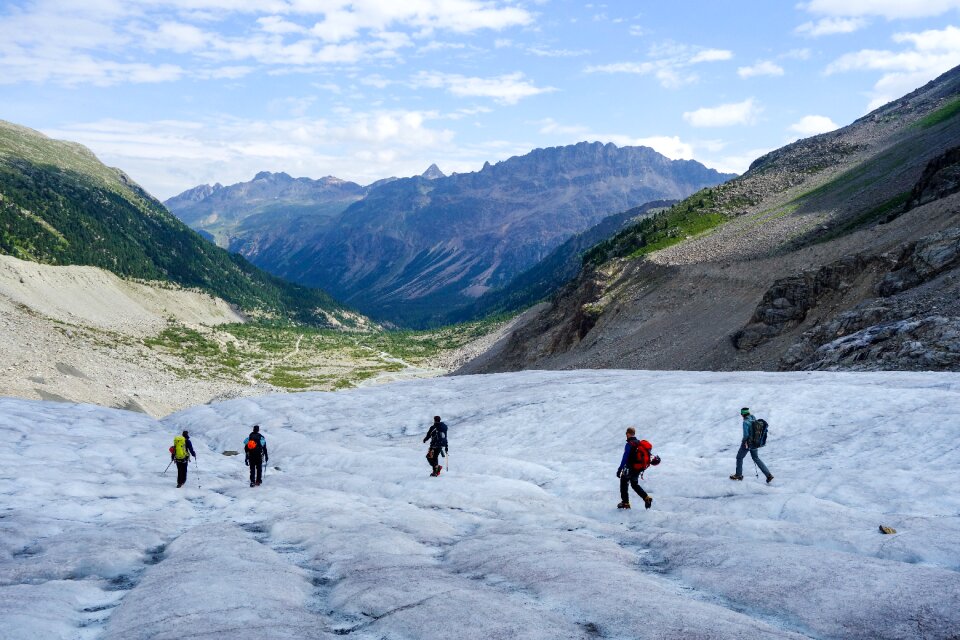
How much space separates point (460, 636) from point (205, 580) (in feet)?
19.4

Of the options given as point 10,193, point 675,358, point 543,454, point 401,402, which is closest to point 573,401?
point 543,454

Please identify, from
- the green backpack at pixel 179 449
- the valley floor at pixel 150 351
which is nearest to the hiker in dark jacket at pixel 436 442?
the green backpack at pixel 179 449

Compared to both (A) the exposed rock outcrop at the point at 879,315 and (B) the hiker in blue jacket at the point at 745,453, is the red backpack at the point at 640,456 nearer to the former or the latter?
(B) the hiker in blue jacket at the point at 745,453

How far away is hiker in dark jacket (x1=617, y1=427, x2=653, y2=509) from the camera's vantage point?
1777 centimetres

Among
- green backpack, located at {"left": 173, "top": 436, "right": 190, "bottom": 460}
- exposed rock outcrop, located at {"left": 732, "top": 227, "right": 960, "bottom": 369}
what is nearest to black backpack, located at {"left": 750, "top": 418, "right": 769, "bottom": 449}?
exposed rock outcrop, located at {"left": 732, "top": 227, "right": 960, "bottom": 369}

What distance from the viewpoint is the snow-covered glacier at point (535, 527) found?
34.9 ft

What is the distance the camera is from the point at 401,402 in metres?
38.6

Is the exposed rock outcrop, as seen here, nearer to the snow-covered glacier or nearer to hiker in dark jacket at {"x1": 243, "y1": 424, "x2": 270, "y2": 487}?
the snow-covered glacier

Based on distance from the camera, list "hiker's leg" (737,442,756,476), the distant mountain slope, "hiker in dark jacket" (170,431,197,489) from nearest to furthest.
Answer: "hiker's leg" (737,442,756,476) → "hiker in dark jacket" (170,431,197,489) → the distant mountain slope

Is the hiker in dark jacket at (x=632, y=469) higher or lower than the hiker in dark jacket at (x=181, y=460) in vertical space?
higher

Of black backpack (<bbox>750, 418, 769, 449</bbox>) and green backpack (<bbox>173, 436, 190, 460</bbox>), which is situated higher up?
black backpack (<bbox>750, 418, 769, 449</bbox>)

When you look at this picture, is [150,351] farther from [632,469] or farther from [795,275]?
[632,469]

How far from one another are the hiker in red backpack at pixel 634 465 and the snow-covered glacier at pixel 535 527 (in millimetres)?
582

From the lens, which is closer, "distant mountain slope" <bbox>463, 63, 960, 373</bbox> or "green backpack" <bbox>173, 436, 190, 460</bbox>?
"green backpack" <bbox>173, 436, 190, 460</bbox>
